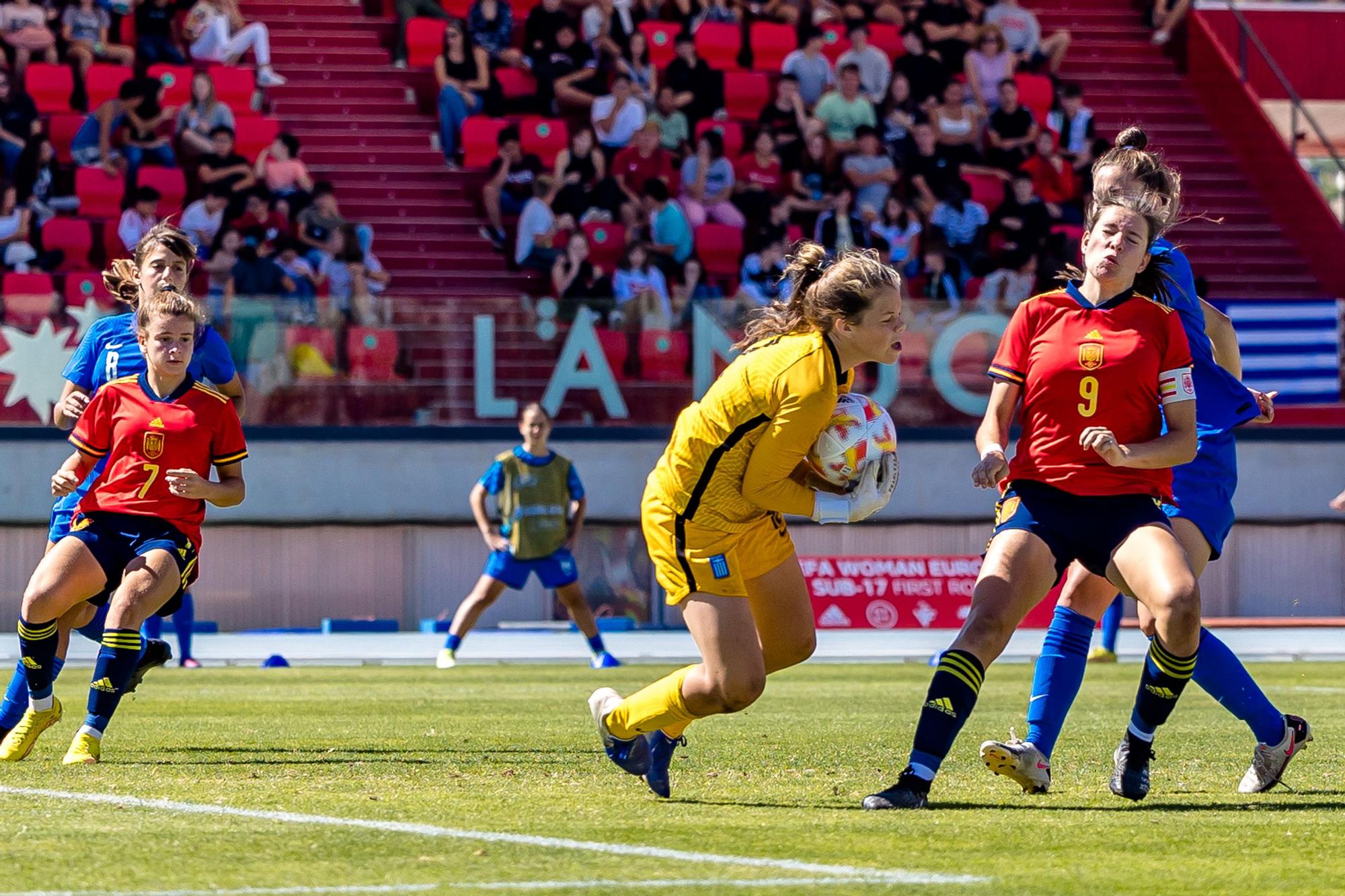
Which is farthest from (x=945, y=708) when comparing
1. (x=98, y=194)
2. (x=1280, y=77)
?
(x=1280, y=77)

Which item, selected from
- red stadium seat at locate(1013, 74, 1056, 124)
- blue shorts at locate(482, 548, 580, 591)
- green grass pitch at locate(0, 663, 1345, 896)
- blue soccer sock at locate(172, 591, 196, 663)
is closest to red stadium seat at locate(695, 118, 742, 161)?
red stadium seat at locate(1013, 74, 1056, 124)

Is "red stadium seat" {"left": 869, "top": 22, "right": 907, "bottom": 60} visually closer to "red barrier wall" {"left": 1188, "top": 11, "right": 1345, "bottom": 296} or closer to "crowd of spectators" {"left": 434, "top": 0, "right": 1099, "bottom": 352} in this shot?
"crowd of spectators" {"left": 434, "top": 0, "right": 1099, "bottom": 352}

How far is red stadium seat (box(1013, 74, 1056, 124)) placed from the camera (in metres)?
26.6

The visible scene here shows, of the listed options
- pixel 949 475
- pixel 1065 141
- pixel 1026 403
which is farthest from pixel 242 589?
pixel 1026 403

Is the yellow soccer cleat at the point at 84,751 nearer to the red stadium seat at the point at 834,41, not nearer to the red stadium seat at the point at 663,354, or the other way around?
the red stadium seat at the point at 663,354

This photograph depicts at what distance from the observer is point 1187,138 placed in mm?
28188

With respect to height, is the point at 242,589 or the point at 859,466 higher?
the point at 859,466

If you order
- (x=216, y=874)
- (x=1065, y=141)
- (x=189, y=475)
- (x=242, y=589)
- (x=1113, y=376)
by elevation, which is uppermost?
(x=1065, y=141)

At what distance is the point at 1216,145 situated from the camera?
28.1 metres

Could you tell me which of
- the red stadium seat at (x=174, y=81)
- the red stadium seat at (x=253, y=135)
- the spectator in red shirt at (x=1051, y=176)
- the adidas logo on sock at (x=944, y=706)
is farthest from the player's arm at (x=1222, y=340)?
the red stadium seat at (x=174, y=81)

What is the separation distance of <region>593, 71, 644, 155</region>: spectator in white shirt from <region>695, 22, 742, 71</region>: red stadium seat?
1.67 metres

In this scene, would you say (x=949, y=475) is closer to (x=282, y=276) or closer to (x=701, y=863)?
(x=282, y=276)

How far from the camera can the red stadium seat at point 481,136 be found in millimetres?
24375

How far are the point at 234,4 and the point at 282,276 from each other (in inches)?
222
